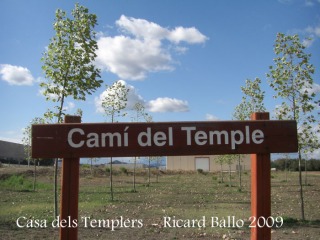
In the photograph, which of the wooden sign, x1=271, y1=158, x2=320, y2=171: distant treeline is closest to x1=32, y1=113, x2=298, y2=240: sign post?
the wooden sign

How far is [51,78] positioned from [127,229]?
4.83 metres

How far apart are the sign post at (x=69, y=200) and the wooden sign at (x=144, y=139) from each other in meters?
0.11

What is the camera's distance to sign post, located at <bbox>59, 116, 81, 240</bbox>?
11.4 feet

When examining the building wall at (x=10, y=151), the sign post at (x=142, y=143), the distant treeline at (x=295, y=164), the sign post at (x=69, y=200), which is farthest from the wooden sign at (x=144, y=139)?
the building wall at (x=10, y=151)

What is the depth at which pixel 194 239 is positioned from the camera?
826 centimetres

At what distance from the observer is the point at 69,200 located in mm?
3514

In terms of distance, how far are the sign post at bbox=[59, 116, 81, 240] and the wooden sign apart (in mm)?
112

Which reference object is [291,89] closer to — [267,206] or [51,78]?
[51,78]

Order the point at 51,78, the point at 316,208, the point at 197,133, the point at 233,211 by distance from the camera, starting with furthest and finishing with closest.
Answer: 1. the point at 316,208
2. the point at 233,211
3. the point at 51,78
4. the point at 197,133

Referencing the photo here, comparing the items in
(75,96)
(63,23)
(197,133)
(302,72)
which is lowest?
(197,133)

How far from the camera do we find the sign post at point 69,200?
347 centimetres

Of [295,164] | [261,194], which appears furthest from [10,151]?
[261,194]

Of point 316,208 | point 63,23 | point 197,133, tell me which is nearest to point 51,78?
point 63,23

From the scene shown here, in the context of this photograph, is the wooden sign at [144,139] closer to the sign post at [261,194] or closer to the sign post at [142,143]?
the sign post at [142,143]
